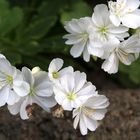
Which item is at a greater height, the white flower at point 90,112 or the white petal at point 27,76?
the white petal at point 27,76

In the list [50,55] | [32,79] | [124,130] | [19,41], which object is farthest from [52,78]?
[50,55]

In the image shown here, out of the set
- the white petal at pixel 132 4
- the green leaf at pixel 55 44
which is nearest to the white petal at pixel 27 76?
the white petal at pixel 132 4

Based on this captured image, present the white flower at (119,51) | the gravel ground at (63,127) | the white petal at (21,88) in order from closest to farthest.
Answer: the white petal at (21,88), the white flower at (119,51), the gravel ground at (63,127)

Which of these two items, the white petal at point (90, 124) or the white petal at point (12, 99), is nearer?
the white petal at point (12, 99)

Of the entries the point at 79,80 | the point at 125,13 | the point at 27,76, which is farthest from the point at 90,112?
the point at 125,13

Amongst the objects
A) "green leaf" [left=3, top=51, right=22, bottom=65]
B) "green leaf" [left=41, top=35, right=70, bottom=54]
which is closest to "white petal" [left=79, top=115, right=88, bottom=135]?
"green leaf" [left=3, top=51, right=22, bottom=65]

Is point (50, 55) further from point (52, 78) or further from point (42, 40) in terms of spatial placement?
point (52, 78)

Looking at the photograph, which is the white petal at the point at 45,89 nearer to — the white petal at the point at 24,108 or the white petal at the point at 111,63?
the white petal at the point at 24,108
